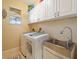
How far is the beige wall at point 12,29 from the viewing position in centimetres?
368

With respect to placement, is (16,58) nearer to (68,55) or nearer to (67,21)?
(67,21)

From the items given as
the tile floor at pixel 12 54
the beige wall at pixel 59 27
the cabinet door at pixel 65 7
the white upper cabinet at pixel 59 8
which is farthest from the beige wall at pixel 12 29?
the cabinet door at pixel 65 7

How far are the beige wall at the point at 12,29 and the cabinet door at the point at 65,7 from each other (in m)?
2.35

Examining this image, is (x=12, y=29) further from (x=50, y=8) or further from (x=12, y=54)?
(x=50, y=8)

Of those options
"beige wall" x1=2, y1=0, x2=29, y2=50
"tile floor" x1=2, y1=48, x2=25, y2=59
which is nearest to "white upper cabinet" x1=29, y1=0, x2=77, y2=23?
"beige wall" x1=2, y1=0, x2=29, y2=50

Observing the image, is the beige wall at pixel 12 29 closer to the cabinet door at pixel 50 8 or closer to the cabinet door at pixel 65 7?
the cabinet door at pixel 50 8

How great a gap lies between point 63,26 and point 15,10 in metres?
2.61

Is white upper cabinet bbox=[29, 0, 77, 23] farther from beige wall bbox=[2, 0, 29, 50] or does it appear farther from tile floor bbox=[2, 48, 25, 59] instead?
tile floor bbox=[2, 48, 25, 59]

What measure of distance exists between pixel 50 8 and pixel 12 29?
7.07 feet

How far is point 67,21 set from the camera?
2.10 metres

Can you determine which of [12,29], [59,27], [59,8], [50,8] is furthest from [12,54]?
[59,8]

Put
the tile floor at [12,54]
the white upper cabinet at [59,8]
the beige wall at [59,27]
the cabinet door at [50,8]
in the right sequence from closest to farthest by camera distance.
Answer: the white upper cabinet at [59,8] < the beige wall at [59,27] < the cabinet door at [50,8] < the tile floor at [12,54]

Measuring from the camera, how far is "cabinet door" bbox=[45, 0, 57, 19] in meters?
2.19

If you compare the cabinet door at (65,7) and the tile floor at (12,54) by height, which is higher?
the cabinet door at (65,7)
